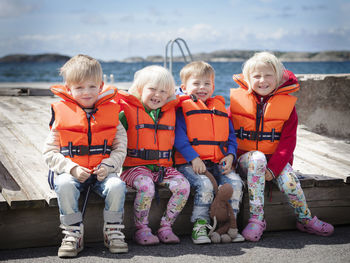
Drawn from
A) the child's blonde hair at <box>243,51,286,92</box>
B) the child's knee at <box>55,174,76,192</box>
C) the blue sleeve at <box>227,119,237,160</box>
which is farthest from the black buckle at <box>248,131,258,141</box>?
the child's knee at <box>55,174,76,192</box>

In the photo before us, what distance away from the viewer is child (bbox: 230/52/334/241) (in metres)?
3.56

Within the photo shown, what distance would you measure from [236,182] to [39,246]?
1616 mm

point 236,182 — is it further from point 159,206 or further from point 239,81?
point 239,81

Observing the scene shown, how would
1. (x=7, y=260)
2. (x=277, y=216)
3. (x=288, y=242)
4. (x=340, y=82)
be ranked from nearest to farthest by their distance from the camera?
(x=7, y=260) < (x=288, y=242) < (x=277, y=216) < (x=340, y=82)

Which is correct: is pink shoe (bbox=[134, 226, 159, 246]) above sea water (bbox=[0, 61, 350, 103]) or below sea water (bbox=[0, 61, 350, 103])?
below

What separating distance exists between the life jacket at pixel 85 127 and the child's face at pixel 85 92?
0.05m

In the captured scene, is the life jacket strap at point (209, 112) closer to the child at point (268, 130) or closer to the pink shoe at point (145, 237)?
the child at point (268, 130)

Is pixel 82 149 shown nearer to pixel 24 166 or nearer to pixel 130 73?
pixel 24 166

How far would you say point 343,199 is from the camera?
3.95 m

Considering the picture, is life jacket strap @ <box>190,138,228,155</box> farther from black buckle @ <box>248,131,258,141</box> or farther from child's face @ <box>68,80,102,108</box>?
child's face @ <box>68,80,102,108</box>

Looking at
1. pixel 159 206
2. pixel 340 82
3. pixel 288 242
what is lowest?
pixel 288 242

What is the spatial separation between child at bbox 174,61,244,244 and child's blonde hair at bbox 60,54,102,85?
0.84 meters

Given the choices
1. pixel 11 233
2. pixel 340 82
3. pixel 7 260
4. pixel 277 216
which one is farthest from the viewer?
pixel 340 82

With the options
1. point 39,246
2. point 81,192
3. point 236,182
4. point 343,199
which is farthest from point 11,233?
point 343,199
